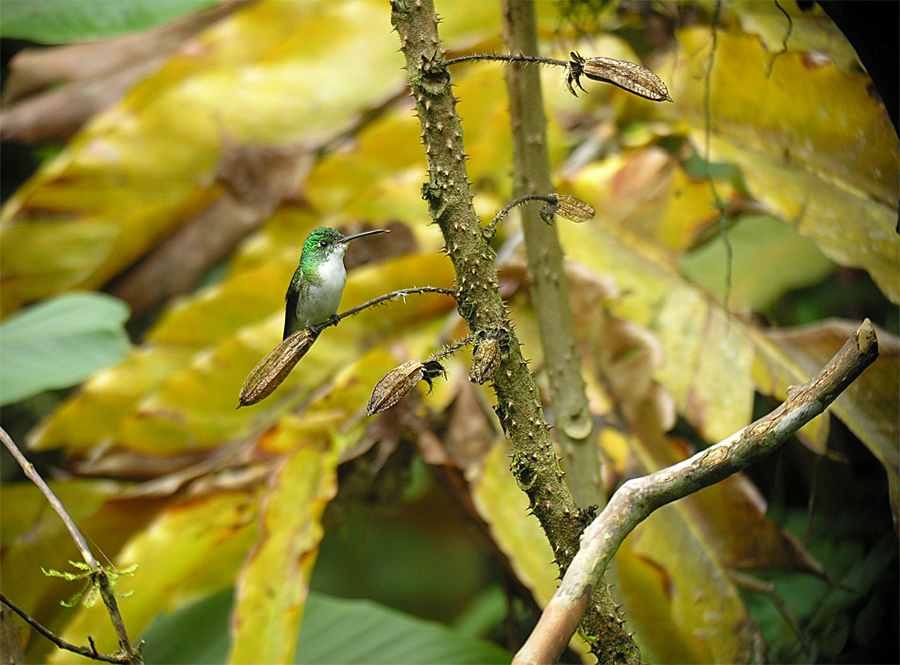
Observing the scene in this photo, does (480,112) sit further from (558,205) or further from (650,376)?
(558,205)

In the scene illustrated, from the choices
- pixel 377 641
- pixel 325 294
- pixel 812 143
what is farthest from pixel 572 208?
pixel 377 641

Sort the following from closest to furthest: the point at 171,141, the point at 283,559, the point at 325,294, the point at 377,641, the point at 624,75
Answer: the point at 624,75
the point at 325,294
the point at 283,559
the point at 377,641
the point at 171,141

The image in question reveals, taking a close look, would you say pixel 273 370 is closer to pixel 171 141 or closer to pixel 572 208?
pixel 572 208

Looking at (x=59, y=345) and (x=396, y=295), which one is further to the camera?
(x=59, y=345)

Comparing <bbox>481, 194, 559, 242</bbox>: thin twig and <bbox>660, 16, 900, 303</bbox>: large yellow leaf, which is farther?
<bbox>660, 16, 900, 303</bbox>: large yellow leaf

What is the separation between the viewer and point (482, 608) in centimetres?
157

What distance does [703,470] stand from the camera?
0.40 m

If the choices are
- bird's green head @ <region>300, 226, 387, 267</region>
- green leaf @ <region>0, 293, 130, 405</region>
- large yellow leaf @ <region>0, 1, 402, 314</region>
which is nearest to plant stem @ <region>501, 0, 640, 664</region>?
bird's green head @ <region>300, 226, 387, 267</region>

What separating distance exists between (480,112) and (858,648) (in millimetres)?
1004

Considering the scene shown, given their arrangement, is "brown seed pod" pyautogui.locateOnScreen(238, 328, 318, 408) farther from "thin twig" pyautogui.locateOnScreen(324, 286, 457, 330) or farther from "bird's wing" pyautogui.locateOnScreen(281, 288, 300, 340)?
"bird's wing" pyautogui.locateOnScreen(281, 288, 300, 340)

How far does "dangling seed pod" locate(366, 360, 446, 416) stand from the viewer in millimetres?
375

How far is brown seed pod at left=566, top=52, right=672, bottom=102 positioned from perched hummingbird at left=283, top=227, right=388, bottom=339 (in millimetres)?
228

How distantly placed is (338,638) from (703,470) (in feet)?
2.17

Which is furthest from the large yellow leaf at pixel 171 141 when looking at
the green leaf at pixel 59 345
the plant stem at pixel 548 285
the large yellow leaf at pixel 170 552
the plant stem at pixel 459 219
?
the plant stem at pixel 459 219
